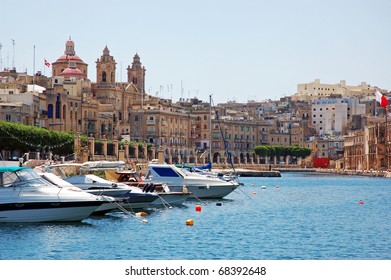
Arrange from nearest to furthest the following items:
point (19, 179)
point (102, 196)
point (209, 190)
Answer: point (19, 179) < point (102, 196) < point (209, 190)

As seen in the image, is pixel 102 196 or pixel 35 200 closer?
pixel 35 200

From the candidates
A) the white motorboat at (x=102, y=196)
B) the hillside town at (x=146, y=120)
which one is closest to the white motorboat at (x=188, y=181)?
the white motorboat at (x=102, y=196)

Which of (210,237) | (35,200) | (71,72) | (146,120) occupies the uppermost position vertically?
(71,72)

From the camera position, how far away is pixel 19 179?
126 ft

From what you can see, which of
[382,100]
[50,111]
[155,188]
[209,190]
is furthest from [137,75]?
[155,188]

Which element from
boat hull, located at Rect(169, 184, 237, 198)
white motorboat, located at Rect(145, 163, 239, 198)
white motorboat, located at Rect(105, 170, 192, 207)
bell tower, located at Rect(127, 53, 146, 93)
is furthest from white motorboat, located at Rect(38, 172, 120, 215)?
bell tower, located at Rect(127, 53, 146, 93)

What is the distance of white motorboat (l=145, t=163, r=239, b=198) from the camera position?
5659 centimetres

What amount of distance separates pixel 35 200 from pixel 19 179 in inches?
49.0

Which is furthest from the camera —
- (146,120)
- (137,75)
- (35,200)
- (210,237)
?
(137,75)

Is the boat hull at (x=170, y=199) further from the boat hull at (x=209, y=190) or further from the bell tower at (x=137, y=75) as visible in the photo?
the bell tower at (x=137, y=75)

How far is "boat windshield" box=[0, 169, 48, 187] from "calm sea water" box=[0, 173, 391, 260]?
176cm

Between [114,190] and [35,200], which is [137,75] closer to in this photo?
[114,190]

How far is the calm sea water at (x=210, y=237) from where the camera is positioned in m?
31.8

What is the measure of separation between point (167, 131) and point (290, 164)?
3595 cm
